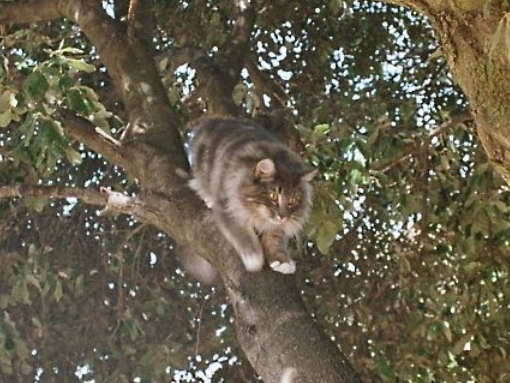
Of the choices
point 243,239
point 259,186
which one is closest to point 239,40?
point 259,186

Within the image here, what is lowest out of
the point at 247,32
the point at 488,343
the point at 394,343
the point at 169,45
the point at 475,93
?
the point at 475,93

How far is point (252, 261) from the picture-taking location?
3.86m

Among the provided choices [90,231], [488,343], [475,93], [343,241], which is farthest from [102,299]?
[475,93]

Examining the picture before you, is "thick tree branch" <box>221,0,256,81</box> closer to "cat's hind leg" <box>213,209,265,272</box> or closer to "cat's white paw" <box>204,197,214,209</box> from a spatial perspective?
"cat's white paw" <box>204,197,214,209</box>

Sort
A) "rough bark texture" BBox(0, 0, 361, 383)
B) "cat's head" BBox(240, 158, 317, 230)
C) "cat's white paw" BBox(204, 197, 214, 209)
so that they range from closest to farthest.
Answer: "rough bark texture" BBox(0, 0, 361, 383)
"cat's white paw" BBox(204, 197, 214, 209)
"cat's head" BBox(240, 158, 317, 230)

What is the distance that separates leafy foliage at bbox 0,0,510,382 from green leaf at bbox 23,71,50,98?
0.76ft

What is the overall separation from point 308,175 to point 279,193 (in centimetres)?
23

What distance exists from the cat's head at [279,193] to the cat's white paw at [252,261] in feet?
2.43

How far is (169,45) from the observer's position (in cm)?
690

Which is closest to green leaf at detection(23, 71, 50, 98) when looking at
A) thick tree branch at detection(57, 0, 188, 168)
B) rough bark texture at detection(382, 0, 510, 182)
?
thick tree branch at detection(57, 0, 188, 168)

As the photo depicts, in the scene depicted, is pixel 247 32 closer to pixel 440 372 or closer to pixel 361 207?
pixel 361 207

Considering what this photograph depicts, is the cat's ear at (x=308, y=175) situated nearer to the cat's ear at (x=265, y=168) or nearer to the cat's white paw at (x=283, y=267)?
the cat's ear at (x=265, y=168)

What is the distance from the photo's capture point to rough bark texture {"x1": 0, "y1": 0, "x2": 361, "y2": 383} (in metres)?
3.28

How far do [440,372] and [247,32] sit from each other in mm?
2345
